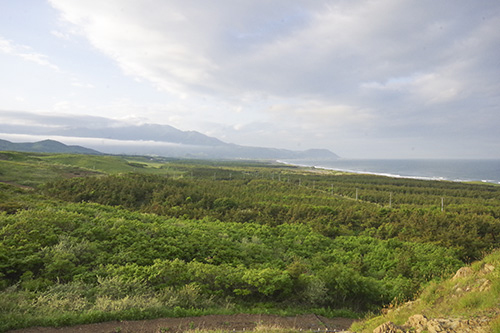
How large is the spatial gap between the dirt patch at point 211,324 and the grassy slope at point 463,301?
1.53 metres

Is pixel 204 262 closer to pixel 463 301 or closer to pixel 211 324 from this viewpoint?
pixel 211 324

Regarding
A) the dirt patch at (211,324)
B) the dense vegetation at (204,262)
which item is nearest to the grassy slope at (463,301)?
the dirt patch at (211,324)

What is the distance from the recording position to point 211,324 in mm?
6965

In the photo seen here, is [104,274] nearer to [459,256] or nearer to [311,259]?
[311,259]

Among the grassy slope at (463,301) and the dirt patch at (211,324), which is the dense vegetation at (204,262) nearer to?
the dirt patch at (211,324)

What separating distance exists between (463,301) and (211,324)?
668 cm

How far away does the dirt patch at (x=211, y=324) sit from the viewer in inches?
243

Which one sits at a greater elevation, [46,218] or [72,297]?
[46,218]

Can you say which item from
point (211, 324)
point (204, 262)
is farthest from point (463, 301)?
point (204, 262)

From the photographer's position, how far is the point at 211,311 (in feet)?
25.0

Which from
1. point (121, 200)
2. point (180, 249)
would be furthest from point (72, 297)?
point (121, 200)

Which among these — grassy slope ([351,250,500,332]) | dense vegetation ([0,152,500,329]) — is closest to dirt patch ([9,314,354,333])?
dense vegetation ([0,152,500,329])

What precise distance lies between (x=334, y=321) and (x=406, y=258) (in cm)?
888

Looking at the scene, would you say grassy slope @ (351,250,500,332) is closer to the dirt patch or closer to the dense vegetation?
the dirt patch
